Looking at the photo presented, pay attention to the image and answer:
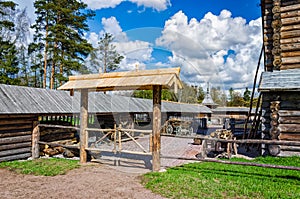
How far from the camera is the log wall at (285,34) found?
28.0 feet

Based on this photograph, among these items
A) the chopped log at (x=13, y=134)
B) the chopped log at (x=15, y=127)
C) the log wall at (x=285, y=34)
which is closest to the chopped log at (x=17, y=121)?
the chopped log at (x=15, y=127)

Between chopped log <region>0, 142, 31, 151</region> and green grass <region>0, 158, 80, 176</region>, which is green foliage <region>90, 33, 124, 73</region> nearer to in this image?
chopped log <region>0, 142, 31, 151</region>

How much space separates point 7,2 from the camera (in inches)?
784

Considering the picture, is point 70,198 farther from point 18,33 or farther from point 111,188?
point 18,33

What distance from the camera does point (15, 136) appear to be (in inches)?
318

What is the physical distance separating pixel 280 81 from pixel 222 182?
14.6 feet

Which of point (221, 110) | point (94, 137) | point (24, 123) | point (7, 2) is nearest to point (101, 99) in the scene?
point (94, 137)

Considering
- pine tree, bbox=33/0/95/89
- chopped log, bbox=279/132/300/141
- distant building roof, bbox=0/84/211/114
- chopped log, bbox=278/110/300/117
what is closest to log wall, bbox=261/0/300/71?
chopped log, bbox=278/110/300/117

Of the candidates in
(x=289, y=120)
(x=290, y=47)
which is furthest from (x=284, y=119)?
(x=290, y=47)

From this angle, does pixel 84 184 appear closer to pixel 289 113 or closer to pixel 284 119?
pixel 284 119

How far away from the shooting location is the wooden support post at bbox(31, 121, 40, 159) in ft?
28.2

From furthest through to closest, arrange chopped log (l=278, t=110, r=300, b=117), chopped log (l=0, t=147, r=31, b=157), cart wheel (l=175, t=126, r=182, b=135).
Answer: cart wheel (l=175, t=126, r=182, b=135) < chopped log (l=278, t=110, r=300, b=117) < chopped log (l=0, t=147, r=31, b=157)

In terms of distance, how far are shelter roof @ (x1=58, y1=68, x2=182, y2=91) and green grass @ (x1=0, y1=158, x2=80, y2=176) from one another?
2373mm

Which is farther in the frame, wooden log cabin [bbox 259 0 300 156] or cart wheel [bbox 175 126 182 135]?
cart wheel [bbox 175 126 182 135]
